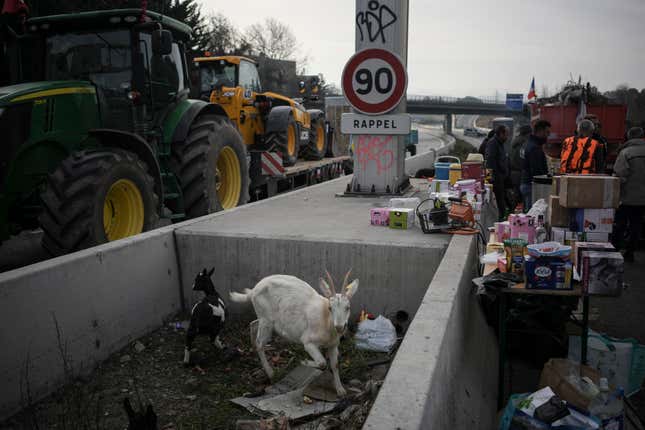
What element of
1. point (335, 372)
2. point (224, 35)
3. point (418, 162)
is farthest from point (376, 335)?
point (224, 35)

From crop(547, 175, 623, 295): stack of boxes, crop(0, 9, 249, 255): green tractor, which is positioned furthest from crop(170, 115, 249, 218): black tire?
crop(547, 175, 623, 295): stack of boxes

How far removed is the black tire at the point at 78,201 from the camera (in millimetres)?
5320

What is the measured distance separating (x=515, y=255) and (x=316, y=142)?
43.2 ft

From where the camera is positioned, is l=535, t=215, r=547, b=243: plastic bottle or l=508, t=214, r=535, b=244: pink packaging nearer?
l=508, t=214, r=535, b=244: pink packaging

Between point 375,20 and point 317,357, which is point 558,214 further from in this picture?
point 375,20

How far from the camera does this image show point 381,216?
5.99 metres

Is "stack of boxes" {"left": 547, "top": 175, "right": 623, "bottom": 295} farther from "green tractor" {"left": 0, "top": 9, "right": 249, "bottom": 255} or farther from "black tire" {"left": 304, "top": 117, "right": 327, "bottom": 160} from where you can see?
"black tire" {"left": 304, "top": 117, "right": 327, "bottom": 160}

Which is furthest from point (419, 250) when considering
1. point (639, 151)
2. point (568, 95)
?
point (568, 95)

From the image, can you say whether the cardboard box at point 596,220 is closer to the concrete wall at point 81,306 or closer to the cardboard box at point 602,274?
the cardboard box at point 602,274

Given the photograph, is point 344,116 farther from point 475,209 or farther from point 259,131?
point 259,131

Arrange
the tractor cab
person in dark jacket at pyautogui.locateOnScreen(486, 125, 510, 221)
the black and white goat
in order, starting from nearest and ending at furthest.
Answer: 1. the black and white goat
2. the tractor cab
3. person in dark jacket at pyautogui.locateOnScreen(486, 125, 510, 221)

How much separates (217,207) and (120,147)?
1.96 metres

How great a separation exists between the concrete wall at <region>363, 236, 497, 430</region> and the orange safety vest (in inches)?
139

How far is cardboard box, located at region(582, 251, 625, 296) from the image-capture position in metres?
3.81
